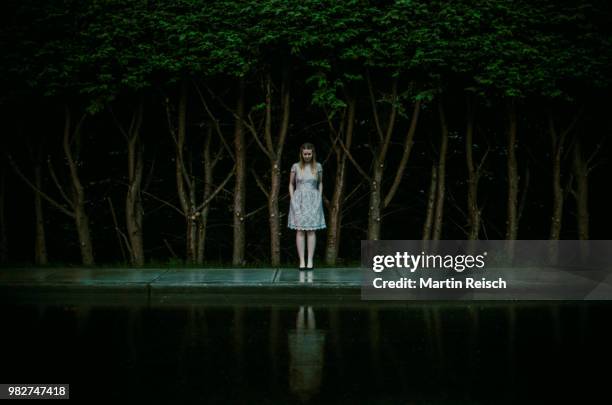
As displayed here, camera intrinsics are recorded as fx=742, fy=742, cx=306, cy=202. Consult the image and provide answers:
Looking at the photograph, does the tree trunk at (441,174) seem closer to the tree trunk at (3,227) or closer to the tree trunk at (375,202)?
the tree trunk at (375,202)

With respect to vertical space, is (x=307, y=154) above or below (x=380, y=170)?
above

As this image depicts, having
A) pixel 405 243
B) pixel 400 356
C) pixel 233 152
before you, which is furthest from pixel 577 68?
pixel 400 356

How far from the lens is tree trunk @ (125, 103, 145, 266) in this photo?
488 inches

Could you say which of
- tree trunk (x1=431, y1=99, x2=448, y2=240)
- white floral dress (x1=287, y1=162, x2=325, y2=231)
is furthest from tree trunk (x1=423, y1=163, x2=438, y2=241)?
white floral dress (x1=287, y1=162, x2=325, y2=231)

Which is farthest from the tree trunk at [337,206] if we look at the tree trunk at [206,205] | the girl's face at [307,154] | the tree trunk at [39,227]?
the tree trunk at [39,227]

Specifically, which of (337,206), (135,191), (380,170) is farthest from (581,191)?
(135,191)

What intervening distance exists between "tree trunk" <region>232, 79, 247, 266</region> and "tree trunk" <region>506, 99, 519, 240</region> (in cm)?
445

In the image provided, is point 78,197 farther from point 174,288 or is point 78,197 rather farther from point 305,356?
point 305,356

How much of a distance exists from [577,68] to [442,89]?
80.3 inches

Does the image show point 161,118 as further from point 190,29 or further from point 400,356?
point 400,356

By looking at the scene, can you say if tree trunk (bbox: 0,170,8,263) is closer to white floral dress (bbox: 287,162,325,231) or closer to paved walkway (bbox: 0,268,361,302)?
paved walkway (bbox: 0,268,361,302)

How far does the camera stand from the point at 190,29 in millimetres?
11328

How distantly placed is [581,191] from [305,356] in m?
7.83

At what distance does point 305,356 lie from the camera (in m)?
6.66
